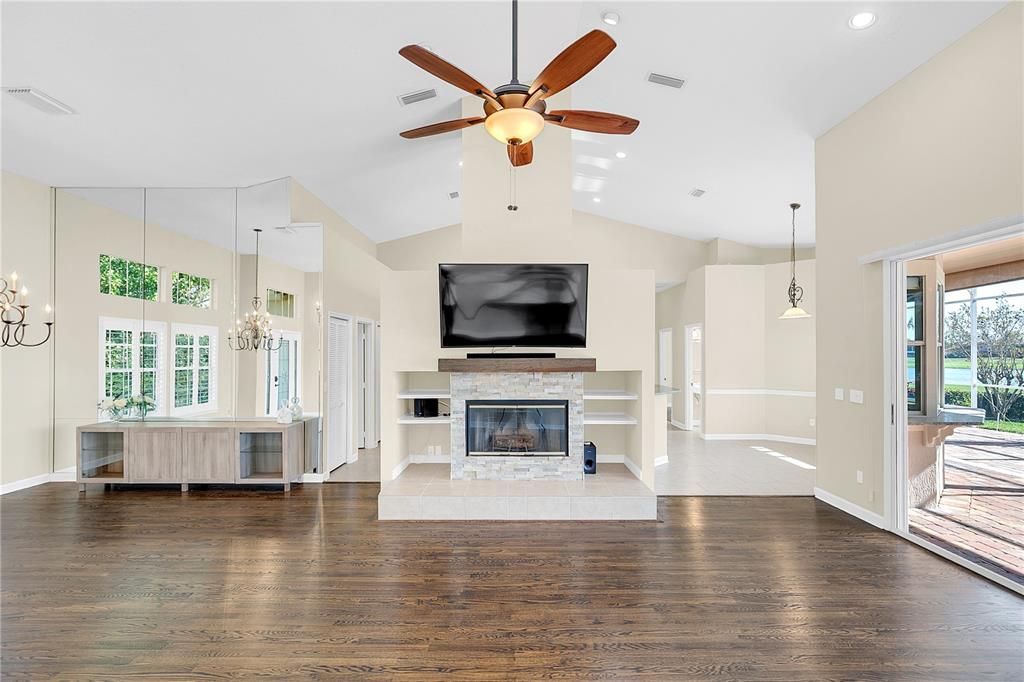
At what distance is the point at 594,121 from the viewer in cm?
291

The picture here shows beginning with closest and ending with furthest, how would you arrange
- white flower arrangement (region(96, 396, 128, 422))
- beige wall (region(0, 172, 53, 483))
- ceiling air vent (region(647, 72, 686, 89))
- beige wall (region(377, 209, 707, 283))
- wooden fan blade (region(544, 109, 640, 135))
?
wooden fan blade (region(544, 109, 640, 135)), ceiling air vent (region(647, 72, 686, 89)), beige wall (region(0, 172, 53, 483)), white flower arrangement (region(96, 396, 128, 422)), beige wall (region(377, 209, 707, 283))

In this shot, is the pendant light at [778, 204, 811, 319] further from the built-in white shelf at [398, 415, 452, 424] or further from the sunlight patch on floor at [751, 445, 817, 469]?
the built-in white shelf at [398, 415, 452, 424]

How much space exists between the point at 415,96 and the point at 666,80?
7.17ft

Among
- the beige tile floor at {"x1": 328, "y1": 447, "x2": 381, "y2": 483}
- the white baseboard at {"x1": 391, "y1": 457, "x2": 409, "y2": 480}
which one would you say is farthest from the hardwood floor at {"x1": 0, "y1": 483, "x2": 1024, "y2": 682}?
the beige tile floor at {"x1": 328, "y1": 447, "x2": 381, "y2": 483}

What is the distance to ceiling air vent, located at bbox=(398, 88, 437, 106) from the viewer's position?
4.55 metres

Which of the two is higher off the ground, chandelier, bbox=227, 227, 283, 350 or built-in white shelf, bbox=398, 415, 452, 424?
chandelier, bbox=227, 227, 283, 350

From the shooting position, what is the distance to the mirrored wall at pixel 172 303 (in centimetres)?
562

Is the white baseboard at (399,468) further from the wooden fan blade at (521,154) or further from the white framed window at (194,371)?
the wooden fan blade at (521,154)

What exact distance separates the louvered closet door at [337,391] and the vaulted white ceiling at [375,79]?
169 centimetres

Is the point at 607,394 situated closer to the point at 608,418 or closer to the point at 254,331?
the point at 608,418

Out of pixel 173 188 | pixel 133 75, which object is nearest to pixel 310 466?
pixel 173 188

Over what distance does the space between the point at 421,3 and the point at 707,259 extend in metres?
6.84

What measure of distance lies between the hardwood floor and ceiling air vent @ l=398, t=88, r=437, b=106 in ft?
12.1

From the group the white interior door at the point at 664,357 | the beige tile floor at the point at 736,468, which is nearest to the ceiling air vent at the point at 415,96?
the beige tile floor at the point at 736,468
